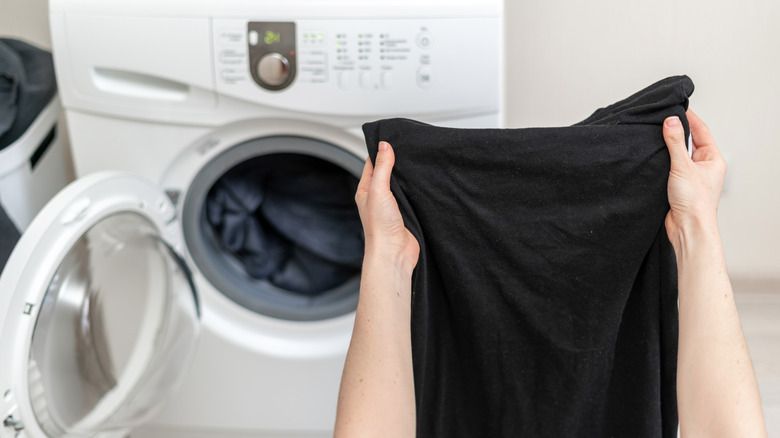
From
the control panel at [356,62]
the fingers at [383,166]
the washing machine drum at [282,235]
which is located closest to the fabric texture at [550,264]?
the fingers at [383,166]

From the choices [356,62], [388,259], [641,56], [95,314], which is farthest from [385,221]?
[641,56]

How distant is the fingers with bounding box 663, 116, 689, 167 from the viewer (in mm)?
705

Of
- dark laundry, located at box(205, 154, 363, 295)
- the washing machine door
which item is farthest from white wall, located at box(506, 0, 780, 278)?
the washing machine door

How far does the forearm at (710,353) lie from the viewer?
2.07ft

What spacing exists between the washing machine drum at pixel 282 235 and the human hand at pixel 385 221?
1.06 ft

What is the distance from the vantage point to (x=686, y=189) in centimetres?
70

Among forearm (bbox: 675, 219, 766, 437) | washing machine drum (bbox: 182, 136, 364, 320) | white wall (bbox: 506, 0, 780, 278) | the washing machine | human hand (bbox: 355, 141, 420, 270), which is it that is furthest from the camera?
white wall (bbox: 506, 0, 780, 278)

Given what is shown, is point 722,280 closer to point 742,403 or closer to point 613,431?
point 742,403

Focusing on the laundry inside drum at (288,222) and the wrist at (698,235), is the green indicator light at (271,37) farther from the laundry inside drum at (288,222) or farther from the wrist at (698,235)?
the wrist at (698,235)

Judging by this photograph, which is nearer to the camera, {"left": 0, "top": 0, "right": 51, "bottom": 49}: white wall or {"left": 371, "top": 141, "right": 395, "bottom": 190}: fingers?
{"left": 371, "top": 141, "right": 395, "bottom": 190}: fingers

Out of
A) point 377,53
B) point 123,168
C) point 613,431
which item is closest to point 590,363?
point 613,431

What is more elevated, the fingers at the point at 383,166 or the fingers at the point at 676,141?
the fingers at the point at 676,141

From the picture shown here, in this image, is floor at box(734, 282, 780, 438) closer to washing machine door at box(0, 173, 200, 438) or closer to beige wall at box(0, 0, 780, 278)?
beige wall at box(0, 0, 780, 278)

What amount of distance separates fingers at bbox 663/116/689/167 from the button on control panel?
21.2 inches
